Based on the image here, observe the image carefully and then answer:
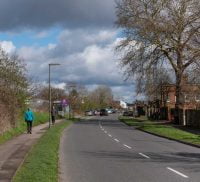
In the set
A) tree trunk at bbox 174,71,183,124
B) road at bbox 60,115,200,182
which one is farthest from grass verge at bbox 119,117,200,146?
tree trunk at bbox 174,71,183,124

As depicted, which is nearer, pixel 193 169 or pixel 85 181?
pixel 85 181

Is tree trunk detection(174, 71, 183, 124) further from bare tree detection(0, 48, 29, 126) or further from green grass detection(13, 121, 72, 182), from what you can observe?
green grass detection(13, 121, 72, 182)

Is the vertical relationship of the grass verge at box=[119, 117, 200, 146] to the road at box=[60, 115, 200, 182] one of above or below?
above

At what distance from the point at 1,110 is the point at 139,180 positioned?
62.9 ft

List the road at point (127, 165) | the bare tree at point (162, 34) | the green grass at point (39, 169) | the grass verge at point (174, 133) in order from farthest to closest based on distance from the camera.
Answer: the bare tree at point (162, 34)
the grass verge at point (174, 133)
the road at point (127, 165)
the green grass at point (39, 169)

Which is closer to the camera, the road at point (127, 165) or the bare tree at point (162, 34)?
the road at point (127, 165)

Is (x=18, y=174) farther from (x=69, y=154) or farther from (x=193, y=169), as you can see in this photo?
(x=69, y=154)

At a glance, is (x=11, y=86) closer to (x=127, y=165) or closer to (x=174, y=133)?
(x=174, y=133)

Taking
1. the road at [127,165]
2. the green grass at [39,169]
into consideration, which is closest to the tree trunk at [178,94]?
the road at [127,165]

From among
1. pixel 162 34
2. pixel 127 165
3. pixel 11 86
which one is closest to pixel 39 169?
pixel 127 165

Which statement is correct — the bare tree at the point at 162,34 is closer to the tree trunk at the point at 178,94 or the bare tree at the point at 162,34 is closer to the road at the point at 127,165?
the tree trunk at the point at 178,94

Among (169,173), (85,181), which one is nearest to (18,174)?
(85,181)

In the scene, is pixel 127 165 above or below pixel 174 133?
below

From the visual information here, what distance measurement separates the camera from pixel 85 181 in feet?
44.7
